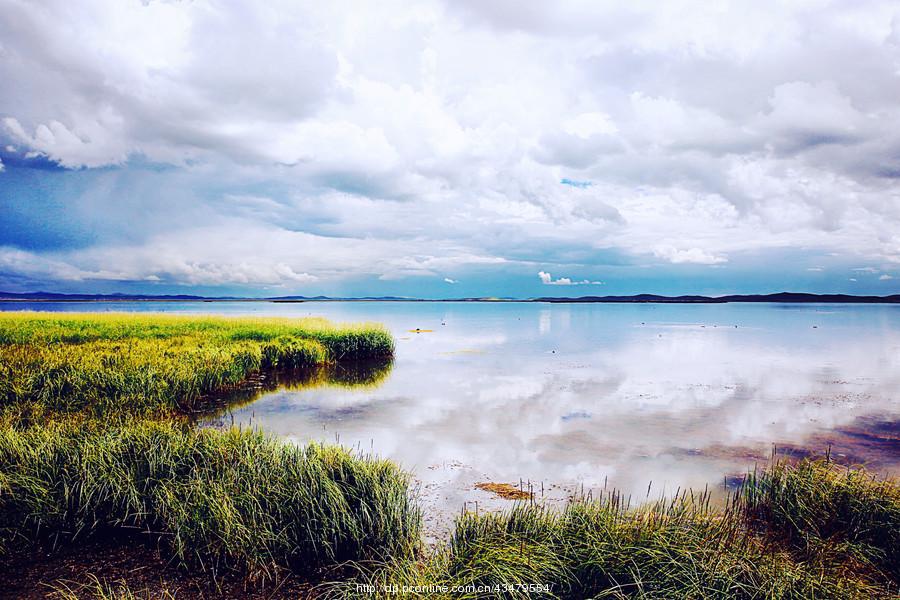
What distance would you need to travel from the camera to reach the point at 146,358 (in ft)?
62.6

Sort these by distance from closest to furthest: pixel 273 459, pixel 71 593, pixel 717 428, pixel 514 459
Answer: pixel 71 593 < pixel 273 459 < pixel 514 459 < pixel 717 428

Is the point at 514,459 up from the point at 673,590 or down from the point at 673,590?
down

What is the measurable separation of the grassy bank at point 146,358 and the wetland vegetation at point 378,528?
438cm

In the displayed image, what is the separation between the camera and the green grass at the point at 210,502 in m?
6.68

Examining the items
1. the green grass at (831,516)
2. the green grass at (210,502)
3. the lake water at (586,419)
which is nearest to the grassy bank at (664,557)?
the green grass at (831,516)

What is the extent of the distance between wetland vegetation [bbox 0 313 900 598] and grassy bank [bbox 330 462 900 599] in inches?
1.0

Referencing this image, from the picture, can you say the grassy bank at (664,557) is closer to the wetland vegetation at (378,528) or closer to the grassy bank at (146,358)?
the wetland vegetation at (378,528)

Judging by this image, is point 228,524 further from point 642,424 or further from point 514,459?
point 642,424

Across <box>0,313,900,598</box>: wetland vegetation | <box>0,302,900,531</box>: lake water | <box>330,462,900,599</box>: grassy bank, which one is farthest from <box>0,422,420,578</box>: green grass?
<box>0,302,900,531</box>: lake water

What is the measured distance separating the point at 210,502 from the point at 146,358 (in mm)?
14727

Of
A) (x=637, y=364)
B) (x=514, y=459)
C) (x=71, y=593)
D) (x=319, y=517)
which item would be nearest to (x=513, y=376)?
(x=637, y=364)

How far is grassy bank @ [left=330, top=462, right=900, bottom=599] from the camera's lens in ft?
17.2

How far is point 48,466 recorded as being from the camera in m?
8.01

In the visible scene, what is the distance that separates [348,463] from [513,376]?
2038 cm
